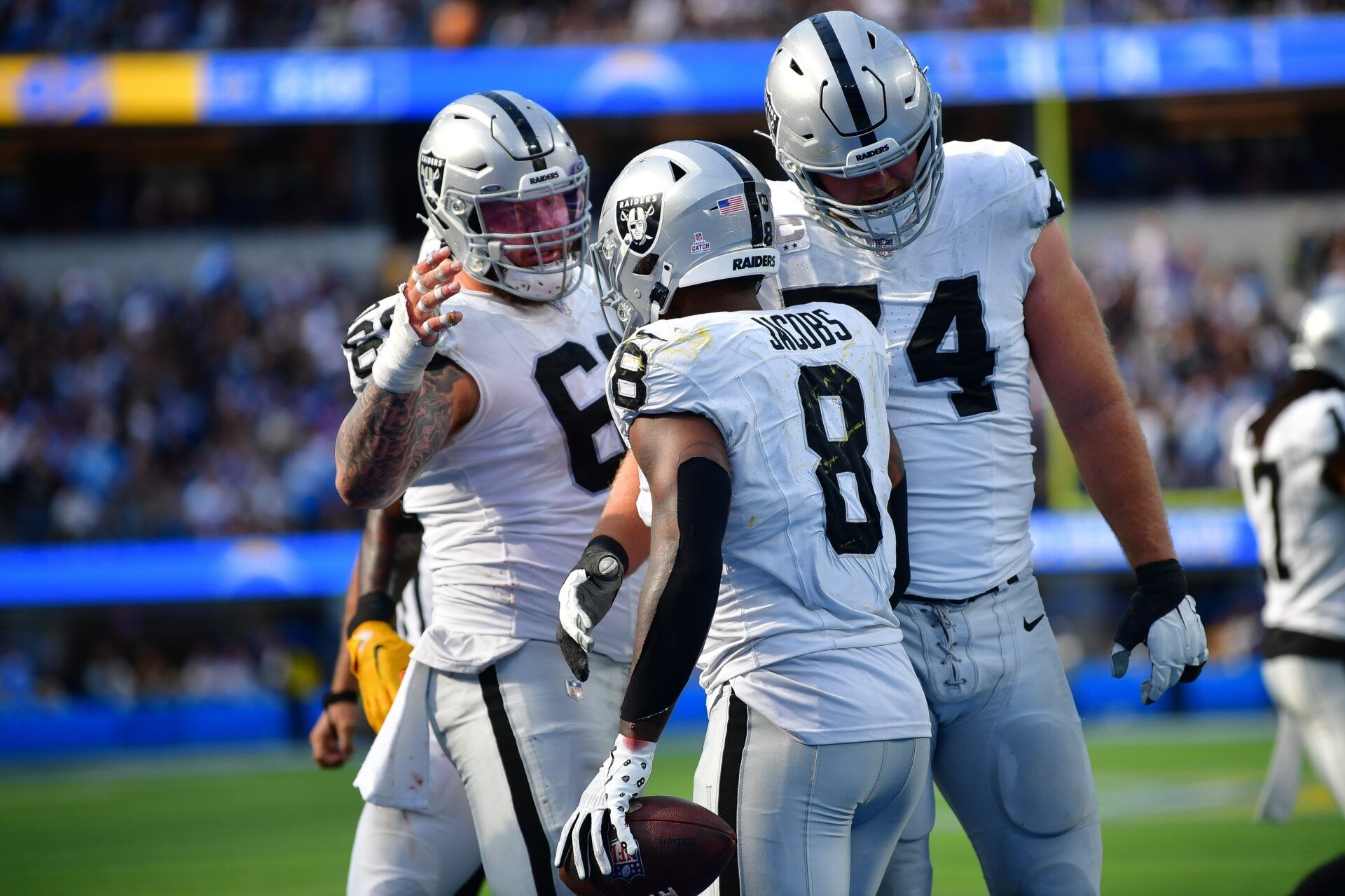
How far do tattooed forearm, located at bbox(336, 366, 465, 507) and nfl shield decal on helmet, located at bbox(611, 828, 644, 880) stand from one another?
0.94m

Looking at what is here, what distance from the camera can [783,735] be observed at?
245 centimetres

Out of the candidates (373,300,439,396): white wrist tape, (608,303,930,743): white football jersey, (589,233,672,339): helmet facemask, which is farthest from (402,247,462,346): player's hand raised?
(608,303,930,743): white football jersey

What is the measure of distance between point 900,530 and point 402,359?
981mm

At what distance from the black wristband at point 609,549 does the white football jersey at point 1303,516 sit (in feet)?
9.41

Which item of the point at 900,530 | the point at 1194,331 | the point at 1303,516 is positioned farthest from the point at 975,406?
the point at 1194,331

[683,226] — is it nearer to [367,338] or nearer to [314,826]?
[367,338]

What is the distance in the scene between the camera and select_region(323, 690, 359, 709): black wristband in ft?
12.2

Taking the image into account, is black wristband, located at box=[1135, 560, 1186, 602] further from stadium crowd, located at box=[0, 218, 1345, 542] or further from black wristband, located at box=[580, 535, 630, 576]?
stadium crowd, located at box=[0, 218, 1345, 542]

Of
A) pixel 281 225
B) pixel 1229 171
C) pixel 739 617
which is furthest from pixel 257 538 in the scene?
pixel 739 617

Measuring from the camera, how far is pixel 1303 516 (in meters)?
4.76

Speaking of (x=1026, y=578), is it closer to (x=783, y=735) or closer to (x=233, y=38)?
(x=783, y=735)

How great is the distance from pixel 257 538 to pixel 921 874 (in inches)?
490

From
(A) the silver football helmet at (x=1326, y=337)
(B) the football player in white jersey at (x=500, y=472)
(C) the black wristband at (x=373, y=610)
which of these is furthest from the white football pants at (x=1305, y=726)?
(C) the black wristband at (x=373, y=610)

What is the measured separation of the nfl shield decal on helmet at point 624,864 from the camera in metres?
2.36
